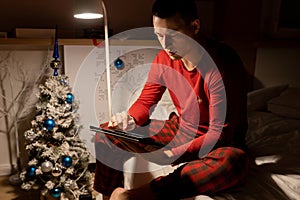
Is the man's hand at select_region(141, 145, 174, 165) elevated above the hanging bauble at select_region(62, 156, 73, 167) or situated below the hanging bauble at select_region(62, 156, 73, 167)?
above

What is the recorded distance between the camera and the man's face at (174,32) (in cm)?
85

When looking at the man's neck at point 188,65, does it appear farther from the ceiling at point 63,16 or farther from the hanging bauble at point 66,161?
the ceiling at point 63,16

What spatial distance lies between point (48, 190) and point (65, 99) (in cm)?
52

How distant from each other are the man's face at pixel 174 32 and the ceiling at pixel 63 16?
122 centimetres

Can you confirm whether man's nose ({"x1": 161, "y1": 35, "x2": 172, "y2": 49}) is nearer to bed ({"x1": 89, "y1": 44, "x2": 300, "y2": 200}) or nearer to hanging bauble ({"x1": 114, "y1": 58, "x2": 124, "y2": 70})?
bed ({"x1": 89, "y1": 44, "x2": 300, "y2": 200})

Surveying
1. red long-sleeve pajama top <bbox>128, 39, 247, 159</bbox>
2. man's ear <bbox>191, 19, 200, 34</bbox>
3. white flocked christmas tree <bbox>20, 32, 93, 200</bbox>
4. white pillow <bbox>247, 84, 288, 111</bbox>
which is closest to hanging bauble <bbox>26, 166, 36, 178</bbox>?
white flocked christmas tree <bbox>20, 32, 93, 200</bbox>

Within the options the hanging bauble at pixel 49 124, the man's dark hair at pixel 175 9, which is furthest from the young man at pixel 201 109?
the hanging bauble at pixel 49 124

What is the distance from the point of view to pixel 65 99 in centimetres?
162

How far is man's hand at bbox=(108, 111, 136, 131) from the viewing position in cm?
104

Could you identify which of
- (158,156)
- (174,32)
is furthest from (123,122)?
(174,32)

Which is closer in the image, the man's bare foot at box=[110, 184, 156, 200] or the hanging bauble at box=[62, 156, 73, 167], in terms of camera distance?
the man's bare foot at box=[110, 184, 156, 200]

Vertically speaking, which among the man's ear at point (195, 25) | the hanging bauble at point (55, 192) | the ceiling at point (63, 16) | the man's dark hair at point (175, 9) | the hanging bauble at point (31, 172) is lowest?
the hanging bauble at point (55, 192)

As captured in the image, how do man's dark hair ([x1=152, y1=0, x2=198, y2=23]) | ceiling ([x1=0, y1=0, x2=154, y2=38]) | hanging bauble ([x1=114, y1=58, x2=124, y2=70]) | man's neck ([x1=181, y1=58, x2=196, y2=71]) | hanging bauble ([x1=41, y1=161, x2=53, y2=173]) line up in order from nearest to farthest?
man's dark hair ([x1=152, y1=0, x2=198, y2=23]) < man's neck ([x1=181, y1=58, x2=196, y2=71]) < hanging bauble ([x1=41, y1=161, x2=53, y2=173]) < ceiling ([x1=0, y1=0, x2=154, y2=38]) < hanging bauble ([x1=114, y1=58, x2=124, y2=70])

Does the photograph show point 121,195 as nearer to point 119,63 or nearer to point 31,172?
point 31,172
